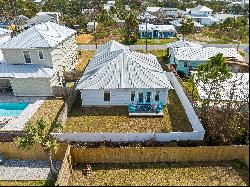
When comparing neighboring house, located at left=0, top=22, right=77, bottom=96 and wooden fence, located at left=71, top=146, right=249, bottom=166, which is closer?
wooden fence, located at left=71, top=146, right=249, bottom=166

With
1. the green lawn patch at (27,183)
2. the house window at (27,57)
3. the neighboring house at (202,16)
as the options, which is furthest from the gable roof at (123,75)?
the neighboring house at (202,16)

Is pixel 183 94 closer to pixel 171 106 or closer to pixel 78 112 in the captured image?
pixel 171 106

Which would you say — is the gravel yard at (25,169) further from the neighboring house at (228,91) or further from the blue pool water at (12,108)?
the neighboring house at (228,91)

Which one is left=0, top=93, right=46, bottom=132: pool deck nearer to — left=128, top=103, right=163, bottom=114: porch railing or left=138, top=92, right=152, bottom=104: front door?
left=128, top=103, right=163, bottom=114: porch railing

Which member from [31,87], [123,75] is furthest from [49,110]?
[123,75]

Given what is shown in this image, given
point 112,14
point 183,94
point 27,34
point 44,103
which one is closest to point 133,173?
point 183,94

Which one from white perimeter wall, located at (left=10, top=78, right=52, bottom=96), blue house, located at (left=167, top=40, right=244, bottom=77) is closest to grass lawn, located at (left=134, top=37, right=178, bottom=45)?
blue house, located at (left=167, top=40, right=244, bottom=77)

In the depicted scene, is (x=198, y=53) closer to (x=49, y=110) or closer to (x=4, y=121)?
(x=49, y=110)
